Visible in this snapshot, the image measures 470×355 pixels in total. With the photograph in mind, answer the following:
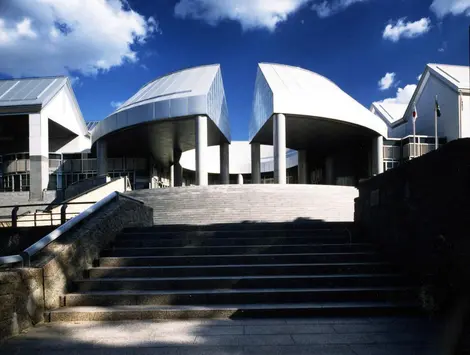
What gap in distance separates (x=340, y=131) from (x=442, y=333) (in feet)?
90.0

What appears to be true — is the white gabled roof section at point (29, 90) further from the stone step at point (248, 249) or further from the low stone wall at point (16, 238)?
the stone step at point (248, 249)

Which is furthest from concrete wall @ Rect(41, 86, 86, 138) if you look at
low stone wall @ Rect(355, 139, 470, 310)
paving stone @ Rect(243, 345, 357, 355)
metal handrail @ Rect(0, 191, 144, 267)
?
paving stone @ Rect(243, 345, 357, 355)

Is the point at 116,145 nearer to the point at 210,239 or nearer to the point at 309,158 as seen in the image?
the point at 309,158

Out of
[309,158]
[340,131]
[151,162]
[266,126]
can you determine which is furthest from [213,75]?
[309,158]

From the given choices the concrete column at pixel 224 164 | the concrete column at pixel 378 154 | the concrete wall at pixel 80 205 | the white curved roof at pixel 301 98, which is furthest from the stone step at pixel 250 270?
the concrete column at pixel 378 154

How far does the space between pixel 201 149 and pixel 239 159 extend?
32508 mm

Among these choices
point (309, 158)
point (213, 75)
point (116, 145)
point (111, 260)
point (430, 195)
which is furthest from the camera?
point (309, 158)

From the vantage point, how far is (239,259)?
20.6 feet

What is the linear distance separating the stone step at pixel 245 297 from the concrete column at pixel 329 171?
34.6m

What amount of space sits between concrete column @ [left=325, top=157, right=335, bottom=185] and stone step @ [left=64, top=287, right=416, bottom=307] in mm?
34649

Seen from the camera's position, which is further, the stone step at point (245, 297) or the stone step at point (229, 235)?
the stone step at point (229, 235)

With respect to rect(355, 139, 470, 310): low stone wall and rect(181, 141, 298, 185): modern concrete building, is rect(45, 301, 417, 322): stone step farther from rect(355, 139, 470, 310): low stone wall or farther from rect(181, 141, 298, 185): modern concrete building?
rect(181, 141, 298, 185): modern concrete building

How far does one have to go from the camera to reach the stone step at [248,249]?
21.7 feet

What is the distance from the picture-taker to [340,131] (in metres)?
30.0
